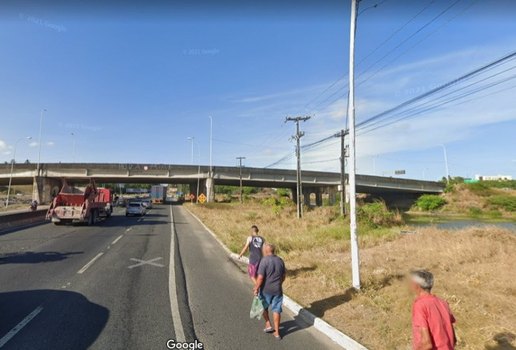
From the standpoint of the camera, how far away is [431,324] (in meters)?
3.68

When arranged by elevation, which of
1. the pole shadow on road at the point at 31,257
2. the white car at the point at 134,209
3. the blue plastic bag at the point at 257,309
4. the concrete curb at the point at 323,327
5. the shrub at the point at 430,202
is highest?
the shrub at the point at 430,202

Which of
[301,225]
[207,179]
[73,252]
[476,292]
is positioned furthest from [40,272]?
[207,179]

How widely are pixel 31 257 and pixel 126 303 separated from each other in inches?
295

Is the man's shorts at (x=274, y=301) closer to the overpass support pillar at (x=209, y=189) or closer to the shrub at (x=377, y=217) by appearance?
the shrub at (x=377, y=217)

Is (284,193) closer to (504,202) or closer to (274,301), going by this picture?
(504,202)

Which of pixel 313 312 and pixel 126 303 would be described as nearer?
pixel 313 312

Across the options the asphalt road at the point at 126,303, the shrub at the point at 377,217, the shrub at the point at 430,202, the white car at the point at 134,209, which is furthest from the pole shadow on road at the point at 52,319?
the shrub at the point at 430,202

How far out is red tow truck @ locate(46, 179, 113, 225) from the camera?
2500 centimetres

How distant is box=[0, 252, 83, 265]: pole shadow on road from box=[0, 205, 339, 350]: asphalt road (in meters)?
0.03

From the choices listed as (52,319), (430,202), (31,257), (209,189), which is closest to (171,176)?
(209,189)

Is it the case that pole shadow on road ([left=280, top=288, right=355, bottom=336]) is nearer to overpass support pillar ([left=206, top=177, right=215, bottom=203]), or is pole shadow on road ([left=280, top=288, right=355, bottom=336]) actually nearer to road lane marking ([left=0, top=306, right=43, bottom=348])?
road lane marking ([left=0, top=306, right=43, bottom=348])

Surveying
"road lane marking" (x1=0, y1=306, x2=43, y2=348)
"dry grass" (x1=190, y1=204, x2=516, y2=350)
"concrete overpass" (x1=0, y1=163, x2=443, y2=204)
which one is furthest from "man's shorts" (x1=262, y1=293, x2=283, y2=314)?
"concrete overpass" (x1=0, y1=163, x2=443, y2=204)

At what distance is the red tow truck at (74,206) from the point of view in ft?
82.0

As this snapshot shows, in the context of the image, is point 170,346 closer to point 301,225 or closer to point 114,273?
point 114,273
